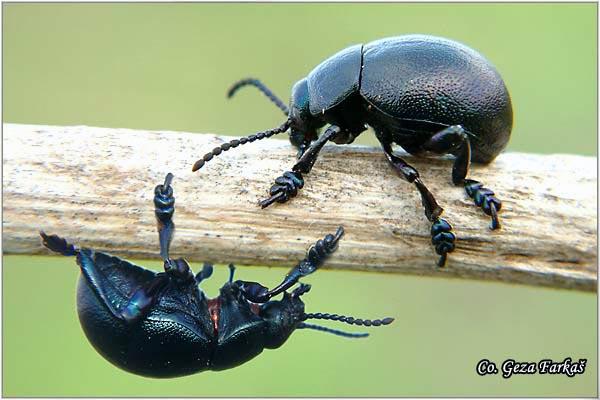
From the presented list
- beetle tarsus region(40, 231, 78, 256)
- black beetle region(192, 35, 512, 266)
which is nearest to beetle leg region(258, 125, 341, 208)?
black beetle region(192, 35, 512, 266)

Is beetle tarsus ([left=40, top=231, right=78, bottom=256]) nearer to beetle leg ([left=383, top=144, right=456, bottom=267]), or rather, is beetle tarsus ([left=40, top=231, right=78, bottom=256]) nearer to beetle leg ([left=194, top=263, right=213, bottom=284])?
beetle leg ([left=194, top=263, right=213, bottom=284])

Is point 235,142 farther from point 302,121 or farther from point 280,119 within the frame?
point 280,119

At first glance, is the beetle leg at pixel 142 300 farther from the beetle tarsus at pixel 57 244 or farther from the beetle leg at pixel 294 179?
the beetle leg at pixel 294 179

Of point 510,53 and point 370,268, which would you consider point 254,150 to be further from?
point 510,53

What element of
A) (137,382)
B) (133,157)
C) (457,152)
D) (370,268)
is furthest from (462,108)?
(137,382)

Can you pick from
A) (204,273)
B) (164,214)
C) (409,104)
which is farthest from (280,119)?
(164,214)

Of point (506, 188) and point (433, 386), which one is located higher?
point (506, 188)
